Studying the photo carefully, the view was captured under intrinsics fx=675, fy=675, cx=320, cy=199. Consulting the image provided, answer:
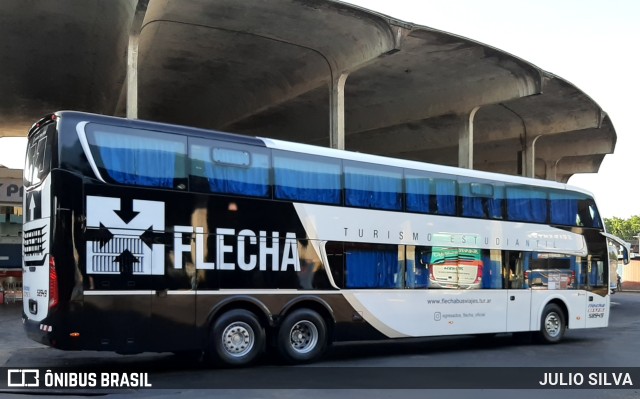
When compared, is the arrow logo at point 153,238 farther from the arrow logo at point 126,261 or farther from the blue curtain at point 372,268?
the blue curtain at point 372,268

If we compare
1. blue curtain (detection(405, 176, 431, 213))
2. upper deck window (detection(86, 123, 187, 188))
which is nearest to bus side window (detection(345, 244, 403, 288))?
blue curtain (detection(405, 176, 431, 213))

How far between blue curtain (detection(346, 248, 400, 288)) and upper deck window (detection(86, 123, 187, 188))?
11.9 feet

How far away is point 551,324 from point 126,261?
1041cm

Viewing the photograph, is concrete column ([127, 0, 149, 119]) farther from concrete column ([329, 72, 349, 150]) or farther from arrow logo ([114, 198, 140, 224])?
arrow logo ([114, 198, 140, 224])

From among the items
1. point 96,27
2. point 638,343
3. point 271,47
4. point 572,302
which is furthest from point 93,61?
point 638,343

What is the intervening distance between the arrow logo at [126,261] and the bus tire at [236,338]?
1644mm

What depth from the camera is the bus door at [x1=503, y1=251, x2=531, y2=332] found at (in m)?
14.7

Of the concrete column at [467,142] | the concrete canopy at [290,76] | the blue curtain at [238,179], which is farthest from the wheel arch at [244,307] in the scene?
the concrete column at [467,142]

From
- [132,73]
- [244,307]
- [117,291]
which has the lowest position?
[244,307]

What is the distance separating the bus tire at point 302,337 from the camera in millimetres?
11109

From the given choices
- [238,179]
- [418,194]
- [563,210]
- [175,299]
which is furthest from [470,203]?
[175,299]

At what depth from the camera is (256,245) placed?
36.0 ft

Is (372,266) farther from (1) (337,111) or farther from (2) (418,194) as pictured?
(1) (337,111)

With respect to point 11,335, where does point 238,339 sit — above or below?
above
